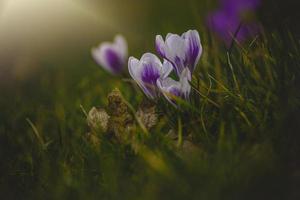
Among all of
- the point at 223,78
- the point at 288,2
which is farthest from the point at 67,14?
the point at 223,78

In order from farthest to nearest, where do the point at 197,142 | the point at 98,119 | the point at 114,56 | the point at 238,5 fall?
the point at 238,5 < the point at 114,56 < the point at 98,119 < the point at 197,142

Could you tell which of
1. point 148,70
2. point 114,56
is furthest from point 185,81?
point 114,56

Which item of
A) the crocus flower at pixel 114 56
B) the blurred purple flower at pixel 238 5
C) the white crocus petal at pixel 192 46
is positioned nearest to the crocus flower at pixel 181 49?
the white crocus petal at pixel 192 46

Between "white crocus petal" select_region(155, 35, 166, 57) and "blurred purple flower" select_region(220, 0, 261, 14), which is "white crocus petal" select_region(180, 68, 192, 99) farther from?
"blurred purple flower" select_region(220, 0, 261, 14)

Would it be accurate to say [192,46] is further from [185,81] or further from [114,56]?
[114,56]

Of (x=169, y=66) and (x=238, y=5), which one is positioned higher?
(x=169, y=66)

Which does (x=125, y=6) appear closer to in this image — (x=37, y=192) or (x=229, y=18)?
(x=229, y=18)
